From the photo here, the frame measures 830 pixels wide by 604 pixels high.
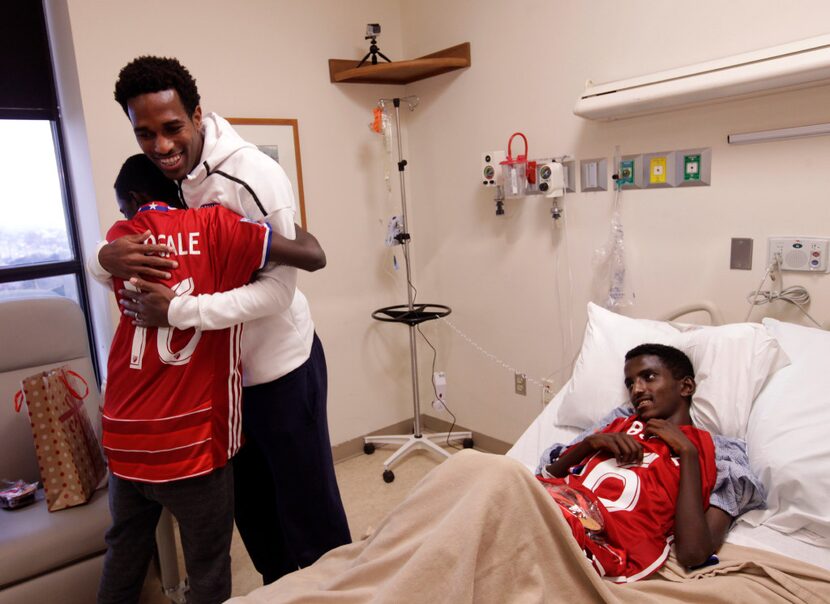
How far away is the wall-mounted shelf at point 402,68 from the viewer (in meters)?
2.81

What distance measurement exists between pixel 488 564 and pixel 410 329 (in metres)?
1.99

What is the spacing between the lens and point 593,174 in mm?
2434

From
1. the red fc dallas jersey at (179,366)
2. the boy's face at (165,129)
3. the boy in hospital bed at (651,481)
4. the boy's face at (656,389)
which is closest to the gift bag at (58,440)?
the red fc dallas jersey at (179,366)

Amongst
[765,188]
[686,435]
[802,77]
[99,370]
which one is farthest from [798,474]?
[99,370]

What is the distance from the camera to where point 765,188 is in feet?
6.54

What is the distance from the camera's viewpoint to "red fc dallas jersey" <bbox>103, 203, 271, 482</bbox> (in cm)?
130

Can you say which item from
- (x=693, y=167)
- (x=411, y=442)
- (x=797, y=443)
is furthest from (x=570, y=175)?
(x=411, y=442)

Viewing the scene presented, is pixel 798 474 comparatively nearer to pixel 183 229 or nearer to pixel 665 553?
pixel 665 553

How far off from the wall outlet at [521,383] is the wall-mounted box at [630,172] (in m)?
0.99

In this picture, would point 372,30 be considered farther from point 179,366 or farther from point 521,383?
point 179,366

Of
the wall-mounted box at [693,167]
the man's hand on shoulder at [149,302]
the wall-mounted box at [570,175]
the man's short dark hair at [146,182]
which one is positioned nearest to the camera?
the man's hand on shoulder at [149,302]

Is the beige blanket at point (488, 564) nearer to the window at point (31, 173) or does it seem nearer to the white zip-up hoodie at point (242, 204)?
the white zip-up hoodie at point (242, 204)

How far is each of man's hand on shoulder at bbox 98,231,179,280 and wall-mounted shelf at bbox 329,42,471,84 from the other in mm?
1809

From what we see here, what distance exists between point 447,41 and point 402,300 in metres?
1.31
